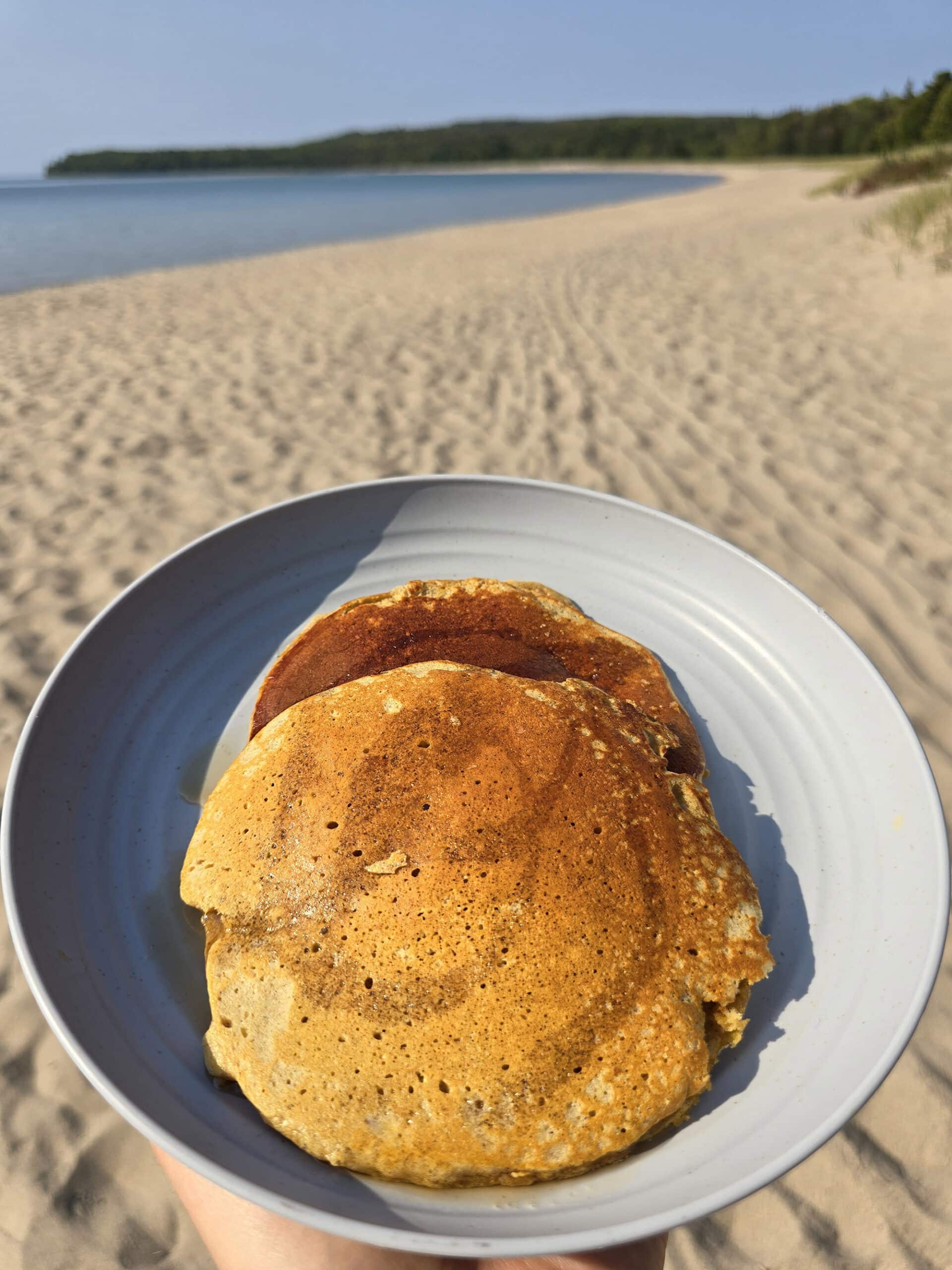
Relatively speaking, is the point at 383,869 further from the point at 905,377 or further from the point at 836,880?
the point at 905,377

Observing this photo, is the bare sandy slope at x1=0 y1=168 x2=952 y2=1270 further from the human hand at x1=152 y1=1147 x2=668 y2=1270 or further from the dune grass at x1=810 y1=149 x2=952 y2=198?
the dune grass at x1=810 y1=149 x2=952 y2=198

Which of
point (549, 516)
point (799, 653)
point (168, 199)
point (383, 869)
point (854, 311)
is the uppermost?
point (168, 199)

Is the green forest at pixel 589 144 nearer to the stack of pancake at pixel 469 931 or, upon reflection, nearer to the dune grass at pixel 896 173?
the dune grass at pixel 896 173

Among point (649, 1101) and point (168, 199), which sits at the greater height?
point (168, 199)

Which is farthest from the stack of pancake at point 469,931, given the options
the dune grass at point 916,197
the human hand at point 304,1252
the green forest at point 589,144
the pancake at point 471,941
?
the green forest at point 589,144

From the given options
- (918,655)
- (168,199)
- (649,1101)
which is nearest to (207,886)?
(649,1101)

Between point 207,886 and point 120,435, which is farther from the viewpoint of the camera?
point 120,435
